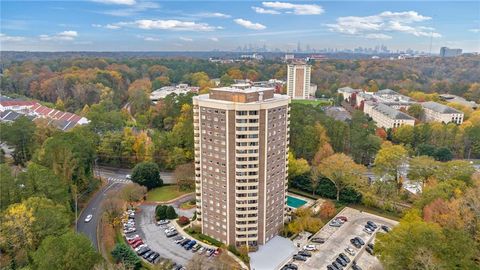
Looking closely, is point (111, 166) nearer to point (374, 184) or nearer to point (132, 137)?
point (132, 137)

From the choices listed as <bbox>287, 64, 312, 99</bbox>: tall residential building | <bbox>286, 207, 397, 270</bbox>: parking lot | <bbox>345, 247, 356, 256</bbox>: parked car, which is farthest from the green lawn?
<bbox>287, 64, 312, 99</bbox>: tall residential building

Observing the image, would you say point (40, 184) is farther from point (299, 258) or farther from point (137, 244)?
point (299, 258)

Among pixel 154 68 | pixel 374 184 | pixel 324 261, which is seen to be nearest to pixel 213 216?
pixel 324 261

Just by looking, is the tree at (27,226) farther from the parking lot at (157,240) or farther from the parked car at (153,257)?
the parking lot at (157,240)

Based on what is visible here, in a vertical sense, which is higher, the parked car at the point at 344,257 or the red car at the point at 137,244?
the red car at the point at 137,244

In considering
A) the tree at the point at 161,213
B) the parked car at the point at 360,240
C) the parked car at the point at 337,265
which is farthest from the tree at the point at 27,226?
the parked car at the point at 360,240

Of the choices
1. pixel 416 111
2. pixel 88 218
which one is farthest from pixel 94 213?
pixel 416 111

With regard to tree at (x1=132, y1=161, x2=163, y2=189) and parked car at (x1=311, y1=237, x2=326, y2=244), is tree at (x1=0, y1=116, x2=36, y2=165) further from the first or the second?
parked car at (x1=311, y1=237, x2=326, y2=244)
